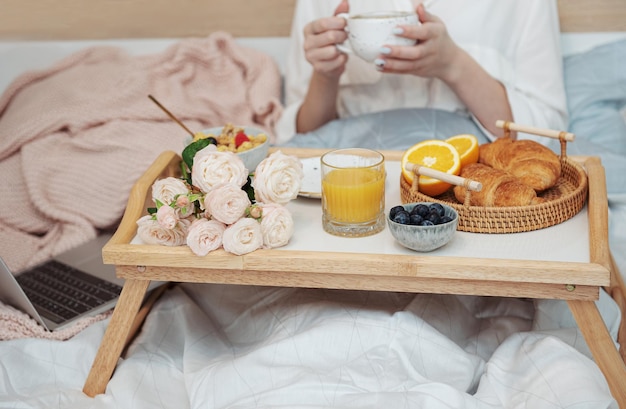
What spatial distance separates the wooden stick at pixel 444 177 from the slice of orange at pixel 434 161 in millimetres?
44

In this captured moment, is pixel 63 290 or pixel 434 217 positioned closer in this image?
pixel 434 217

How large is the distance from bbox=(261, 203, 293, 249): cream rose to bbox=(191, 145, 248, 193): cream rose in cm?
6

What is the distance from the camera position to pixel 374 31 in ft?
4.49

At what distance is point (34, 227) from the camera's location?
163cm

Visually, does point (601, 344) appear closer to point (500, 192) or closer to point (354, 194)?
point (500, 192)

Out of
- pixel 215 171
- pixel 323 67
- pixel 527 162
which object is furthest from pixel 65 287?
pixel 527 162

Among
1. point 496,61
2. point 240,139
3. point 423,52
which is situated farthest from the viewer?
point 496,61

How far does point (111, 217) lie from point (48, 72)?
23.7 inches

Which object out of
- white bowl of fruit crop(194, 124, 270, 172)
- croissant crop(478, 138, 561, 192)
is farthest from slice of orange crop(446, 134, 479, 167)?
white bowl of fruit crop(194, 124, 270, 172)

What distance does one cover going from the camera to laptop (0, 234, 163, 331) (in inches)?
51.9

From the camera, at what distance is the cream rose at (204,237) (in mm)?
1031

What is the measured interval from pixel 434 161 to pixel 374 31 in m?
0.32

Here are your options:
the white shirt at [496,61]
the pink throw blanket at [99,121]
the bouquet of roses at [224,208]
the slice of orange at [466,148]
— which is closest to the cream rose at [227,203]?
the bouquet of roses at [224,208]

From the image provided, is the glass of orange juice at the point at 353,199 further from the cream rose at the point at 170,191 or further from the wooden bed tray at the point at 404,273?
the cream rose at the point at 170,191
